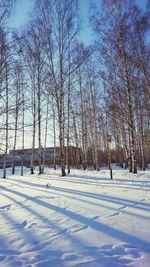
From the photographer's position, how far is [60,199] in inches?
253

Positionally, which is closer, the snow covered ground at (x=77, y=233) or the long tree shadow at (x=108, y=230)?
the snow covered ground at (x=77, y=233)

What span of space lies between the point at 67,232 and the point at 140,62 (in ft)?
38.0

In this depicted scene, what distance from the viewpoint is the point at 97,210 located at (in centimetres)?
499

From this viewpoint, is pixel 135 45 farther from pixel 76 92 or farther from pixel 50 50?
pixel 76 92

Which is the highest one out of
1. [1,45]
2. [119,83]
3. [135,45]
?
[135,45]

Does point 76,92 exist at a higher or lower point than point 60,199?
higher

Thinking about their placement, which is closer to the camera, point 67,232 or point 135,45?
point 67,232

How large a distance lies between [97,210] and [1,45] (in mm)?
5192

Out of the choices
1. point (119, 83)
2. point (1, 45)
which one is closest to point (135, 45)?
point (119, 83)

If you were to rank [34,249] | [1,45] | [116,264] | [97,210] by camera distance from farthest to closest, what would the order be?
[1,45]
[97,210]
[34,249]
[116,264]

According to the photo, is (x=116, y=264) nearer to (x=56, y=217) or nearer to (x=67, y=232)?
(x=67, y=232)

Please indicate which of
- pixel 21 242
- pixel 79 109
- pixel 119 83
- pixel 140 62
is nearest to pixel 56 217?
pixel 21 242

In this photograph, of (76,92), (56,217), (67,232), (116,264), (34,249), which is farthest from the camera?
(76,92)

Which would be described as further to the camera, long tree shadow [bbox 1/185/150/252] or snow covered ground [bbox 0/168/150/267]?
long tree shadow [bbox 1/185/150/252]
